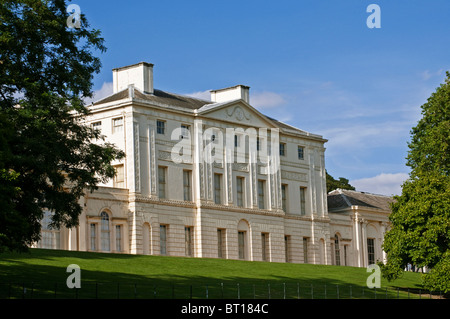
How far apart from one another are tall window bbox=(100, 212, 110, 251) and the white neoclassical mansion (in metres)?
0.07

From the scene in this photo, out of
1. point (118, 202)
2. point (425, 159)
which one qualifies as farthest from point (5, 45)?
point (425, 159)

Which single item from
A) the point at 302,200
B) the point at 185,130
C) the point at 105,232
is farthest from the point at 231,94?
the point at 105,232

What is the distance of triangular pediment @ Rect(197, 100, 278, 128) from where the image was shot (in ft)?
242

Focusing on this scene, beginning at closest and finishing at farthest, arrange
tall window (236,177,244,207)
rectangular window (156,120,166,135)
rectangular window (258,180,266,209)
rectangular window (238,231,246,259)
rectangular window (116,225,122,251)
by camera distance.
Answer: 1. rectangular window (116,225,122,251)
2. rectangular window (156,120,166,135)
3. rectangular window (238,231,246,259)
4. tall window (236,177,244,207)
5. rectangular window (258,180,266,209)

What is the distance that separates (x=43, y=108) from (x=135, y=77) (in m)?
30.8

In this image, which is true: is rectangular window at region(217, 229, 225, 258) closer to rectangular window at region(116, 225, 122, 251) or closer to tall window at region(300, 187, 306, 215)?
rectangular window at region(116, 225, 122, 251)

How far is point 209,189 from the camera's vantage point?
73188mm

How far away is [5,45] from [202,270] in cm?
2074

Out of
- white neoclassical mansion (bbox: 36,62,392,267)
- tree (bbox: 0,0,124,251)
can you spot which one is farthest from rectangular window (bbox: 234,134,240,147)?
tree (bbox: 0,0,124,251)

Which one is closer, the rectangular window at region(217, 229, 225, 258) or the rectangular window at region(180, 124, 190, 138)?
the rectangular window at region(180, 124, 190, 138)

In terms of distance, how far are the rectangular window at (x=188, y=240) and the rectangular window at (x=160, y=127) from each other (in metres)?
7.26

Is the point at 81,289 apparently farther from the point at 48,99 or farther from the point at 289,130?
the point at 289,130

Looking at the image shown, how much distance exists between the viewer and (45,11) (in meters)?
42.8
